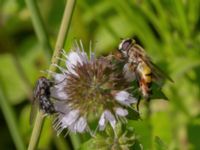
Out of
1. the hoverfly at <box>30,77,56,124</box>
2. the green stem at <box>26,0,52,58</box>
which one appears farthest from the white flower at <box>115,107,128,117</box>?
the green stem at <box>26,0,52,58</box>

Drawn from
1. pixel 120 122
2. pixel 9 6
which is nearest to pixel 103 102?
pixel 120 122

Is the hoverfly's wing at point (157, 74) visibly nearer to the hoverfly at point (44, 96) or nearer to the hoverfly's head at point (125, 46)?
the hoverfly's head at point (125, 46)

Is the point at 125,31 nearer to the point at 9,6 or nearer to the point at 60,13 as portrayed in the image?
the point at 60,13

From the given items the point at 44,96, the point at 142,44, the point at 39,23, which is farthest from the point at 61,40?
the point at 142,44

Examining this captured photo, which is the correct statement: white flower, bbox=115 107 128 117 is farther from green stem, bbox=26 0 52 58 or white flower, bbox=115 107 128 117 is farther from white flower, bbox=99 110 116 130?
green stem, bbox=26 0 52 58

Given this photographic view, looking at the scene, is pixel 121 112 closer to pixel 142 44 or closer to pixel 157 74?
pixel 157 74

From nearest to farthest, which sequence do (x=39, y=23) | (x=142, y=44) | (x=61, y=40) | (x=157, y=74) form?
(x=61, y=40)
(x=157, y=74)
(x=39, y=23)
(x=142, y=44)

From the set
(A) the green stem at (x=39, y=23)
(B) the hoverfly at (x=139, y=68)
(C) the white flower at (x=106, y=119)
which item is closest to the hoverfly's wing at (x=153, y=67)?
(B) the hoverfly at (x=139, y=68)
